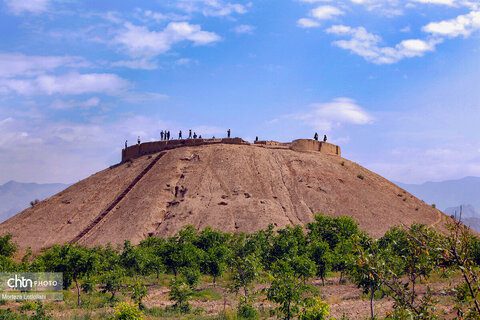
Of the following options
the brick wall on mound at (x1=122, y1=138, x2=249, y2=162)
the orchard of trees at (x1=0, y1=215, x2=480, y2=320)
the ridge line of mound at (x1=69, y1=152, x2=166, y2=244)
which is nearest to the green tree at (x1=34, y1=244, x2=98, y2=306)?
the orchard of trees at (x1=0, y1=215, x2=480, y2=320)

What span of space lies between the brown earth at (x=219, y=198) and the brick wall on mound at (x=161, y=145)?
58.7 inches

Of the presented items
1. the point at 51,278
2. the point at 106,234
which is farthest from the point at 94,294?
the point at 106,234

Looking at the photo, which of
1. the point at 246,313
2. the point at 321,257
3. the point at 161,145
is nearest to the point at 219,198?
the point at 161,145

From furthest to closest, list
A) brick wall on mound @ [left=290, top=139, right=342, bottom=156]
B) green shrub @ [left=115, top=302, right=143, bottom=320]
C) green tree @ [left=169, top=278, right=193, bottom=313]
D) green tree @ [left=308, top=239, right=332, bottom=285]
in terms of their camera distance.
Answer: brick wall on mound @ [left=290, top=139, right=342, bottom=156], green tree @ [left=308, top=239, right=332, bottom=285], green tree @ [left=169, top=278, right=193, bottom=313], green shrub @ [left=115, top=302, right=143, bottom=320]

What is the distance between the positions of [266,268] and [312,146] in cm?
4108

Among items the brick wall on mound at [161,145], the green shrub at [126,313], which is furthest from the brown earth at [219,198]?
the green shrub at [126,313]

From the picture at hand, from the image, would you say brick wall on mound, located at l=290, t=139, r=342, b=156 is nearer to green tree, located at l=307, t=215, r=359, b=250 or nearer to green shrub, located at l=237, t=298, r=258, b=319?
green tree, located at l=307, t=215, r=359, b=250

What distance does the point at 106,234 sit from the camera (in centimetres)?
6031

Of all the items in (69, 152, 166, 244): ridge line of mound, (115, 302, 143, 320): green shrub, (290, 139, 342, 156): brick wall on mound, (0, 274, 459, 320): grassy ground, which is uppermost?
(290, 139, 342, 156): brick wall on mound

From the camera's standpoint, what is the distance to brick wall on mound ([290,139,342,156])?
80.5 metres

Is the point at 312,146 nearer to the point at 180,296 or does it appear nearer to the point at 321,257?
the point at 321,257

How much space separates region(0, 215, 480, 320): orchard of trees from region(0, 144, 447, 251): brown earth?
11.8 meters

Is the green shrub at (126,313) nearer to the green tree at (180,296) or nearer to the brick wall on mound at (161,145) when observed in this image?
the green tree at (180,296)

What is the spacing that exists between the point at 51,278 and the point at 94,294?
3224mm
